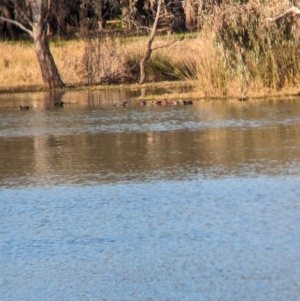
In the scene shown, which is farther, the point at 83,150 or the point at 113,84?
the point at 113,84

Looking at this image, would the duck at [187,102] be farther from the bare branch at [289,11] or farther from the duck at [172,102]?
the bare branch at [289,11]

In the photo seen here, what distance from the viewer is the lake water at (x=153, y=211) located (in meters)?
6.05

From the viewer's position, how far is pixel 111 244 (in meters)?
7.05

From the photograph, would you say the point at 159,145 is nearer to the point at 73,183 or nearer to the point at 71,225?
the point at 73,183

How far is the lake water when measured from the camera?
238 inches

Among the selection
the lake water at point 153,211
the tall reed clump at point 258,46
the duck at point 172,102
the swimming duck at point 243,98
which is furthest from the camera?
the tall reed clump at point 258,46

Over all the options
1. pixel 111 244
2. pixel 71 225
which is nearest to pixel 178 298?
pixel 111 244

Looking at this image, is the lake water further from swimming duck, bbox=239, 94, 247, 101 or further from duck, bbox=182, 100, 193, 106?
swimming duck, bbox=239, 94, 247, 101

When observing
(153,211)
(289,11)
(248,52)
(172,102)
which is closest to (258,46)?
(248,52)

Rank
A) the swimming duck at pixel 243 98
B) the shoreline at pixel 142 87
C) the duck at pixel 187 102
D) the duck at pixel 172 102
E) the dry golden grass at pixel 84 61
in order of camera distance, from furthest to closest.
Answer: the dry golden grass at pixel 84 61 → the shoreline at pixel 142 87 → the swimming duck at pixel 243 98 → the duck at pixel 172 102 → the duck at pixel 187 102

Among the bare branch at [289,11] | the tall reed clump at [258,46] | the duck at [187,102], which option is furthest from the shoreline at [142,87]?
the bare branch at [289,11]

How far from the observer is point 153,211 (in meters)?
8.17

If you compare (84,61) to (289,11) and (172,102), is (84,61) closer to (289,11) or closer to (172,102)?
(172,102)

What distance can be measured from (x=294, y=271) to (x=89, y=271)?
1.41 metres
